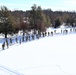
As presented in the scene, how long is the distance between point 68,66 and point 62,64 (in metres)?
0.62

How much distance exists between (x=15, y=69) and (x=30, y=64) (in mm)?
1556

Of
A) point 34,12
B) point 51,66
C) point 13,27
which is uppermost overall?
point 34,12

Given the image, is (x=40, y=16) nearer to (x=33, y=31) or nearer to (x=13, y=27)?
(x=33, y=31)

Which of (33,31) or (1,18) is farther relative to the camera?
(33,31)

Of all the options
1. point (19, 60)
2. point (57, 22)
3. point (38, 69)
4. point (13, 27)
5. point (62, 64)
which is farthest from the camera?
point (57, 22)

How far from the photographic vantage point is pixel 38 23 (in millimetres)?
37469

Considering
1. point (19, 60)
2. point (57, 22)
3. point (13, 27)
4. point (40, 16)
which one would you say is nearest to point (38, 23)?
point (40, 16)

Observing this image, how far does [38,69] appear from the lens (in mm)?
12242

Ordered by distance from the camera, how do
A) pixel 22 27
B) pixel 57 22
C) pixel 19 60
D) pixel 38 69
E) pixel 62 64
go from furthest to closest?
pixel 57 22
pixel 22 27
pixel 19 60
pixel 62 64
pixel 38 69

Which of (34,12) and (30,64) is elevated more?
(34,12)

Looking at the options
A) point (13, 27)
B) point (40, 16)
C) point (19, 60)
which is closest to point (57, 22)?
point (40, 16)

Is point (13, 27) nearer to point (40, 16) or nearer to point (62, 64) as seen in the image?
point (40, 16)

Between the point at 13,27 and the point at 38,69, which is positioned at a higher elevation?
the point at 13,27

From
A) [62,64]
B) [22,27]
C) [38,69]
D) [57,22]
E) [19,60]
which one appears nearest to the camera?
[38,69]
